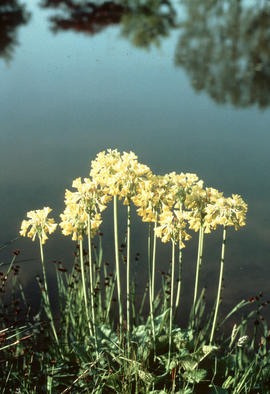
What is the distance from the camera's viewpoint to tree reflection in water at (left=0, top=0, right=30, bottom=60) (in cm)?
861

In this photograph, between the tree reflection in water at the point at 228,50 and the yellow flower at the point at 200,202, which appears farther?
the tree reflection in water at the point at 228,50

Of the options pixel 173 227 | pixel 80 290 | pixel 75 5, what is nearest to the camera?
pixel 173 227

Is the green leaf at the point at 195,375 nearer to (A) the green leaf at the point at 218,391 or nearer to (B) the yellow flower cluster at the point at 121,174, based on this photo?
(A) the green leaf at the point at 218,391

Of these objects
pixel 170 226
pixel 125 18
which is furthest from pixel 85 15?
pixel 170 226

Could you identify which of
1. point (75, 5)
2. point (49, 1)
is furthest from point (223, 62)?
point (49, 1)

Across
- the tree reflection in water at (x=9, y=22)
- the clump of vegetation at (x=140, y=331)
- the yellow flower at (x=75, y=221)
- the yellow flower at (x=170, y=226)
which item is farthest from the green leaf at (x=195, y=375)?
the tree reflection in water at (x=9, y=22)

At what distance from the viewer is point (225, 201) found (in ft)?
5.92

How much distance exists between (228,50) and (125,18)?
11.4 feet

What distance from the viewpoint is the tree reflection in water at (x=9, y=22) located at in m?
8.61

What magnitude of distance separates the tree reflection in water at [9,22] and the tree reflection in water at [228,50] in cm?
303

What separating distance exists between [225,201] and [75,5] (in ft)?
37.7

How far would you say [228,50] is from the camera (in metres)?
8.57

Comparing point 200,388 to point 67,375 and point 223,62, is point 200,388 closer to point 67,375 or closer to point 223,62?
point 67,375

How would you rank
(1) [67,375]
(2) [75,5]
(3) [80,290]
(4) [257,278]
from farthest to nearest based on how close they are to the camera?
(2) [75,5] → (4) [257,278] → (3) [80,290] → (1) [67,375]
